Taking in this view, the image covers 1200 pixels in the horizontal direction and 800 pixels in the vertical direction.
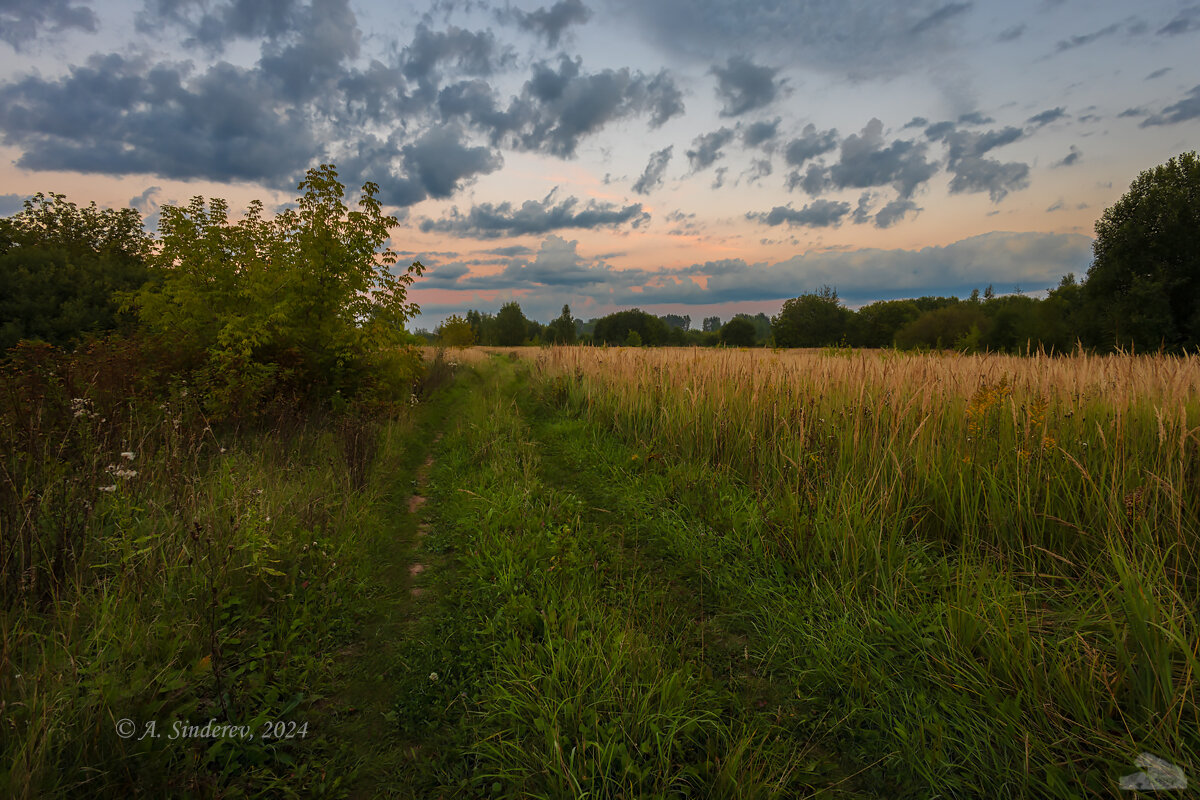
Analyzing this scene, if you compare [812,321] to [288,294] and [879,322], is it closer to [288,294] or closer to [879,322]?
[879,322]

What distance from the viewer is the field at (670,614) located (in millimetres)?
1894

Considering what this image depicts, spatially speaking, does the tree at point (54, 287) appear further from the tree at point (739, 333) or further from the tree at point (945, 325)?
the tree at point (739, 333)

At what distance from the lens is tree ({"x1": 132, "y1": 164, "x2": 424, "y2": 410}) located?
7984 mm

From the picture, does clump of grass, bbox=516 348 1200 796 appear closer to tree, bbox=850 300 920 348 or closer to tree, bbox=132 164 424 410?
tree, bbox=132 164 424 410

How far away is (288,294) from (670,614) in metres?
9.02

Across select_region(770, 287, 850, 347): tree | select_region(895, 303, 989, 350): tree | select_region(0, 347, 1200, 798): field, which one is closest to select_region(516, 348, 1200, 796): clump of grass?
select_region(0, 347, 1200, 798): field

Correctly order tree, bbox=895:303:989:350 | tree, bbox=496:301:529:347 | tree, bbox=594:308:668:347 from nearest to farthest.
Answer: tree, bbox=895:303:989:350, tree, bbox=496:301:529:347, tree, bbox=594:308:668:347

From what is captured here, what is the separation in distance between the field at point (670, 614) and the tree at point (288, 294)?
3.20 m

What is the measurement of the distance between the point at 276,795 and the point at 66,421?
545cm

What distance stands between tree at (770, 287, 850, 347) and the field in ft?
238

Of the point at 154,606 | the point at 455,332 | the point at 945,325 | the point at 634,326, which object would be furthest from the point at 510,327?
the point at 154,606

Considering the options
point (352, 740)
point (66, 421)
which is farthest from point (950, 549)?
point (66, 421)

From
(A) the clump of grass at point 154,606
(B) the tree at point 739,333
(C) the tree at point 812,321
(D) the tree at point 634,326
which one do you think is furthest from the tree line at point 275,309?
(D) the tree at point 634,326

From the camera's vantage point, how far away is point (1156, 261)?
24016 millimetres
